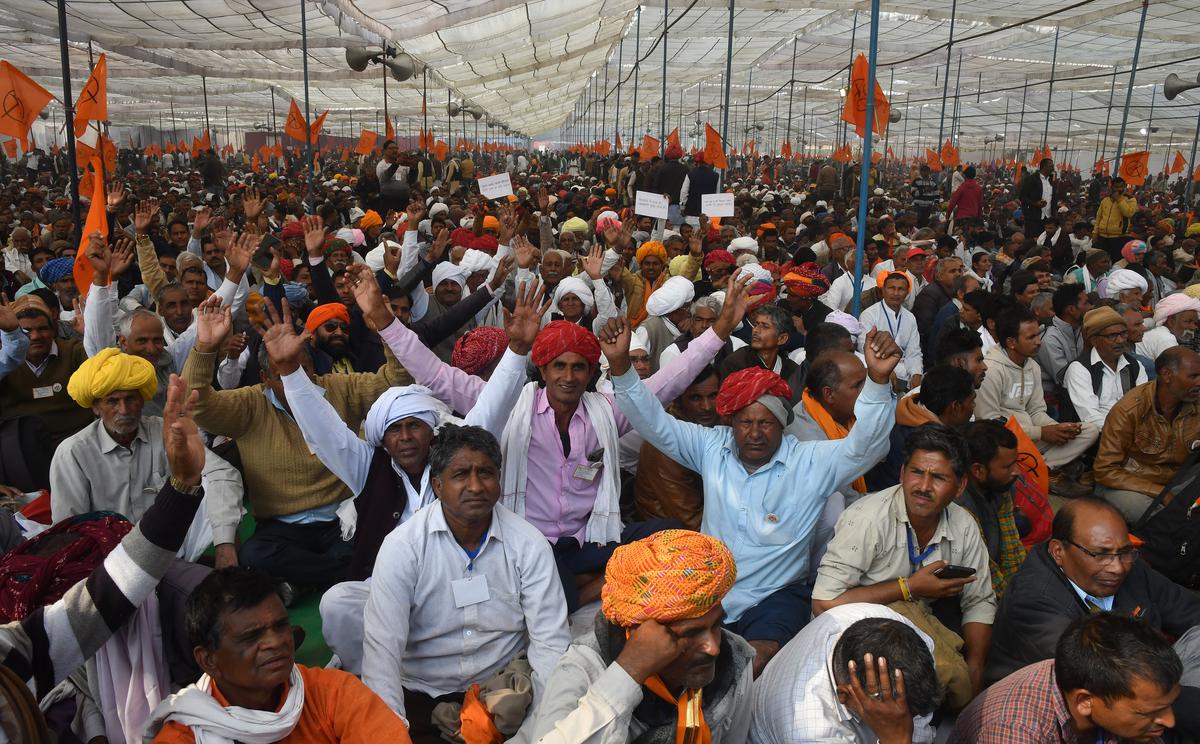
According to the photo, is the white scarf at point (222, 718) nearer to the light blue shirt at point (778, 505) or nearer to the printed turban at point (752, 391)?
the light blue shirt at point (778, 505)

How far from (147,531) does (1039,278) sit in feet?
24.7

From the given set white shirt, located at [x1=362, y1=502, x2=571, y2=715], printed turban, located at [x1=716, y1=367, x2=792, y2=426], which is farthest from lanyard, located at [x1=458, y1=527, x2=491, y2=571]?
printed turban, located at [x1=716, y1=367, x2=792, y2=426]

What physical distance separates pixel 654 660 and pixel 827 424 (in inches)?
84.8

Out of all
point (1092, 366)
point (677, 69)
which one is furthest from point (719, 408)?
point (677, 69)

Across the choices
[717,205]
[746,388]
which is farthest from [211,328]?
[717,205]

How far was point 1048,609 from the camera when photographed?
2.67 m

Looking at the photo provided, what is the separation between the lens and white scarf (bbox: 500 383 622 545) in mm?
3262

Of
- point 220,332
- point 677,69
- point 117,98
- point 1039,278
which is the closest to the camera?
point 220,332

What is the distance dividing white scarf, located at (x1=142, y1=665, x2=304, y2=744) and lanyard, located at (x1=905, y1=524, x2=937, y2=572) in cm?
193

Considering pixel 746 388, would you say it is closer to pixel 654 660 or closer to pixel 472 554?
pixel 472 554

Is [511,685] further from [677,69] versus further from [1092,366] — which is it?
[677,69]

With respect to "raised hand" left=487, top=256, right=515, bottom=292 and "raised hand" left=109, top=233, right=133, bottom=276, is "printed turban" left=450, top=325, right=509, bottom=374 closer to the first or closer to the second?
"raised hand" left=487, top=256, right=515, bottom=292

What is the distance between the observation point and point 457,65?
15703 millimetres

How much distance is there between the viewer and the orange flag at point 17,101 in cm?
618
